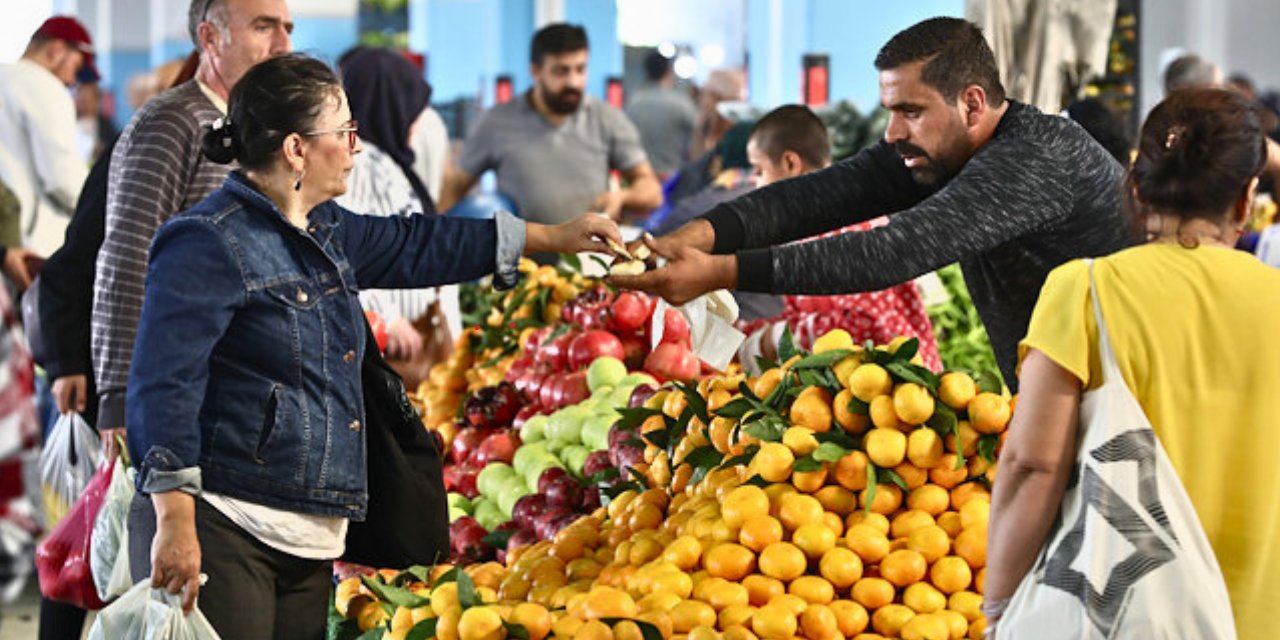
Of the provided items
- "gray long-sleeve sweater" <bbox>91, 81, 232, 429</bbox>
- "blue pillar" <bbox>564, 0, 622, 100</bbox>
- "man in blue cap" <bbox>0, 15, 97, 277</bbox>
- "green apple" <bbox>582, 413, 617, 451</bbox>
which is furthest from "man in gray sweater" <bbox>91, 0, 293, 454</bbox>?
"blue pillar" <bbox>564, 0, 622, 100</bbox>

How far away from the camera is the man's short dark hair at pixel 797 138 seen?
5.42m

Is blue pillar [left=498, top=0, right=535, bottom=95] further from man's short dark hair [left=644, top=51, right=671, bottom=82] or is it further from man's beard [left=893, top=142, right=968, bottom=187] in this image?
man's beard [left=893, top=142, right=968, bottom=187]

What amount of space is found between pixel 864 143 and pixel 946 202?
17.2ft

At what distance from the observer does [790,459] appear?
3287 mm

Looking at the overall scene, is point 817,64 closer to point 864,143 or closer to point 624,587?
point 864,143

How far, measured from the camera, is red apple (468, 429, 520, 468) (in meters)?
4.78

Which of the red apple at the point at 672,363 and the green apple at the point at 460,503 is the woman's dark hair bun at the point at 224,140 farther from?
the red apple at the point at 672,363

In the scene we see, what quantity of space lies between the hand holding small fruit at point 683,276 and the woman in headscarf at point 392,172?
1718 millimetres

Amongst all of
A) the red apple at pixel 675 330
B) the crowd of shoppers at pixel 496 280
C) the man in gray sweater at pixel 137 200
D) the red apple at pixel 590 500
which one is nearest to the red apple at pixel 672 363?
the red apple at pixel 675 330

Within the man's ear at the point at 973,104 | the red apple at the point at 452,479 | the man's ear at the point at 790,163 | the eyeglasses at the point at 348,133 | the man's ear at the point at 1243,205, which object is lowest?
the red apple at the point at 452,479

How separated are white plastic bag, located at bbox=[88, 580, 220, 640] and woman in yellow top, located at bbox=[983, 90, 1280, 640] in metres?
1.43

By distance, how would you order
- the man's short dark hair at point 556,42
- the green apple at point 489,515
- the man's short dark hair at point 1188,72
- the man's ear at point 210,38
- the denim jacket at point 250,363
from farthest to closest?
the man's short dark hair at point 1188,72
the man's short dark hair at point 556,42
the green apple at point 489,515
the man's ear at point 210,38
the denim jacket at point 250,363

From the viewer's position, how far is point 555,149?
26.1 ft

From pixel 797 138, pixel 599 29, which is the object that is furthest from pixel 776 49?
pixel 797 138
